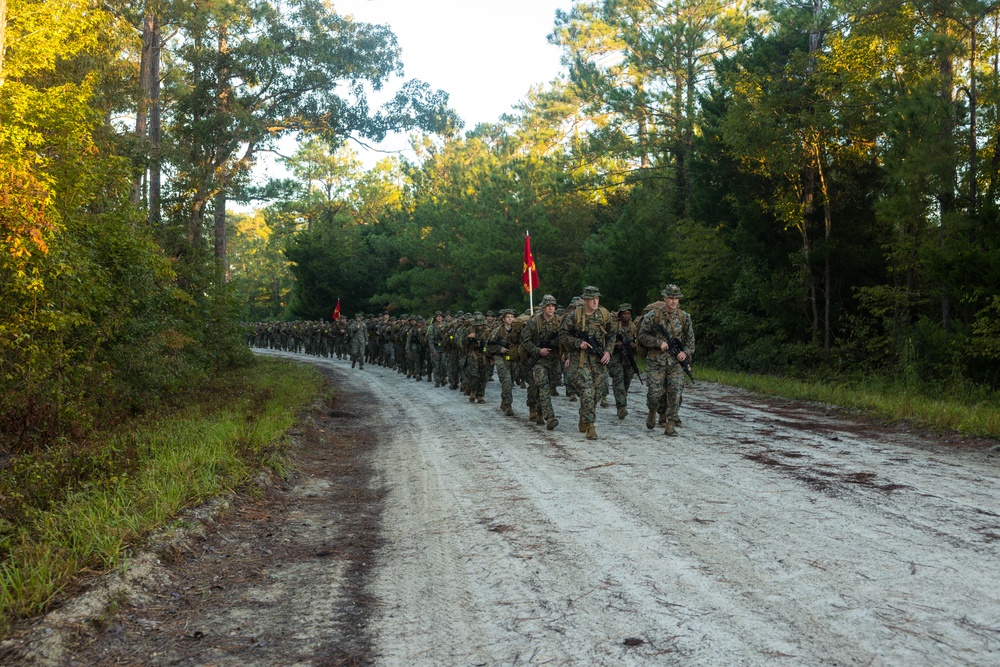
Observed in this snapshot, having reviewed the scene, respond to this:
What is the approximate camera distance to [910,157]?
51.4ft

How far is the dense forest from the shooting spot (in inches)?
445

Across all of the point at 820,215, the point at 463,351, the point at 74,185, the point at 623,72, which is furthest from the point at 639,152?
the point at 74,185

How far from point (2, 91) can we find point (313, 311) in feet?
160

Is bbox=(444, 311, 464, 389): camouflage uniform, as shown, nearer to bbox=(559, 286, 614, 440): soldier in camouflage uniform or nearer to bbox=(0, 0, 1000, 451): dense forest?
bbox=(0, 0, 1000, 451): dense forest

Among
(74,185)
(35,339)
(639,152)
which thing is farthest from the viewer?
(639,152)

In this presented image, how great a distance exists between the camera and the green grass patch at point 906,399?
11086 mm

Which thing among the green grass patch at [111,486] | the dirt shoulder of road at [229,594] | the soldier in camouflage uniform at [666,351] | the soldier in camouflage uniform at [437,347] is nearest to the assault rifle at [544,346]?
the soldier in camouflage uniform at [666,351]

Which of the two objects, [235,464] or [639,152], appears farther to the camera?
[639,152]

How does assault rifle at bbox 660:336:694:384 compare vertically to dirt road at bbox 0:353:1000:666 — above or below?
above

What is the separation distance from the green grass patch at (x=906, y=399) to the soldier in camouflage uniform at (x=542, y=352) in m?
5.33

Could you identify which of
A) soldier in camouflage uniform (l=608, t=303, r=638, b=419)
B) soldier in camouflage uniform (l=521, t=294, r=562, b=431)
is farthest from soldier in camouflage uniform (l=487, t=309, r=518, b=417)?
soldier in camouflage uniform (l=608, t=303, r=638, b=419)

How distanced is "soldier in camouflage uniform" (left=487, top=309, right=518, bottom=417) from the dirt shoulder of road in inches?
287

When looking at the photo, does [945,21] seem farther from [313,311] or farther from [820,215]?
[313,311]

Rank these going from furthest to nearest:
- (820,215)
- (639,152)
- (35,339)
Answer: (639,152) < (820,215) < (35,339)
